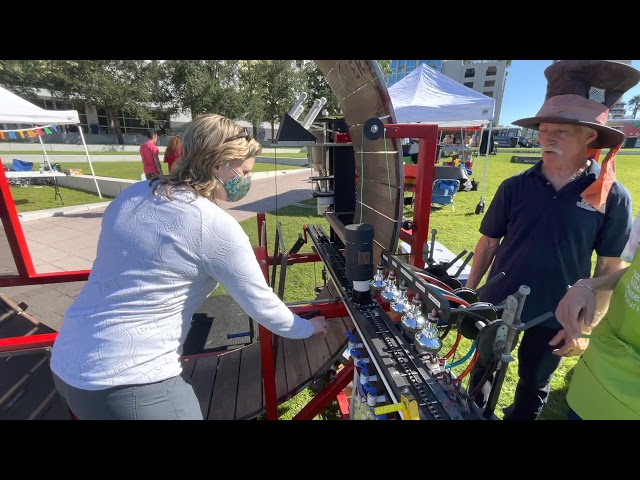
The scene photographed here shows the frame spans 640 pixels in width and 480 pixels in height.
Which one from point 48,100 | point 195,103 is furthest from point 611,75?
point 48,100

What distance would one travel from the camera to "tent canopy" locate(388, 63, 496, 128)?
7.92m

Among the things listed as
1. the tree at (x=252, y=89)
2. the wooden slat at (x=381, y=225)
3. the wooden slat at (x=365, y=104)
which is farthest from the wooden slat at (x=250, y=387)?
the tree at (x=252, y=89)

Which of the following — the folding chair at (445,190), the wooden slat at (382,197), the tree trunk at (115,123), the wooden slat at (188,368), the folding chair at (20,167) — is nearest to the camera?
the wooden slat at (382,197)

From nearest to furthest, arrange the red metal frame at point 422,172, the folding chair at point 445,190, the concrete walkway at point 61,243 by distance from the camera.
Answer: the red metal frame at point 422,172
the concrete walkway at point 61,243
the folding chair at point 445,190

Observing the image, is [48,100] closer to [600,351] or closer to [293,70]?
[293,70]

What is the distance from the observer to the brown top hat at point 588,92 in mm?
1362

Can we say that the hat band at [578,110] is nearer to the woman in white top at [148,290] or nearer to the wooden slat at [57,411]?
the woman in white top at [148,290]

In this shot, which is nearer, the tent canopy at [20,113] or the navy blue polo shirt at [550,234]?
the navy blue polo shirt at [550,234]

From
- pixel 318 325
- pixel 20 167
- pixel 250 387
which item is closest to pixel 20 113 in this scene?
pixel 20 167

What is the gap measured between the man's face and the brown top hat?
0.19ft

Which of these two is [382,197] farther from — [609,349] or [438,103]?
[438,103]

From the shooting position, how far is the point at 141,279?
112cm

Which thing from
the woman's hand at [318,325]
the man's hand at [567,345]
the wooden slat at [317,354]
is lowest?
the wooden slat at [317,354]

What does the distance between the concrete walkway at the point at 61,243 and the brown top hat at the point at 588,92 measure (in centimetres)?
148
